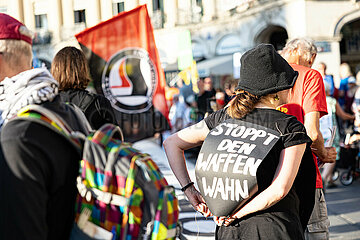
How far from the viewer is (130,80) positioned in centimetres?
532

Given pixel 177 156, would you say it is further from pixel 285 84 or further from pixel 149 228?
pixel 149 228

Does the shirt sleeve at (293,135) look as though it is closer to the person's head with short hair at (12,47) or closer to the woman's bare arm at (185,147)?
the woman's bare arm at (185,147)

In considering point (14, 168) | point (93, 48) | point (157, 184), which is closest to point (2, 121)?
point (14, 168)

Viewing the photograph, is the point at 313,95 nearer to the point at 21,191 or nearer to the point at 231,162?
the point at 231,162

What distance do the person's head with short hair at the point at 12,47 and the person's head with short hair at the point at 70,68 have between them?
1.78m

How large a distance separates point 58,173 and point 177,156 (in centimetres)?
118

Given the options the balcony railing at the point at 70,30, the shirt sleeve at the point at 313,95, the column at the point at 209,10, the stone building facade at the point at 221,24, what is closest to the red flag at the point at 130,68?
the shirt sleeve at the point at 313,95

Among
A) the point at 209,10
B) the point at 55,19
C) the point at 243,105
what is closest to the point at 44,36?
the point at 55,19

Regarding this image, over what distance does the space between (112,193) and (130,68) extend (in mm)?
3895

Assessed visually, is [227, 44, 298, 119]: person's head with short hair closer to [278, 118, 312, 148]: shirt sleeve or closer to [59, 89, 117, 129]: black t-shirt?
[278, 118, 312, 148]: shirt sleeve

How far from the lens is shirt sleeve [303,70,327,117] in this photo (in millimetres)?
2939

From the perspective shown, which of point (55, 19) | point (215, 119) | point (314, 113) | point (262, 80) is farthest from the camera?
point (55, 19)

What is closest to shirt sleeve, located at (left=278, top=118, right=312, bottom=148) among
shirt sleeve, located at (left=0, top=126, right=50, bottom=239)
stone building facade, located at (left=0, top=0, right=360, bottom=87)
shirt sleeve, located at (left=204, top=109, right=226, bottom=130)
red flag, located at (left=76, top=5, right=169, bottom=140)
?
shirt sleeve, located at (left=204, top=109, right=226, bottom=130)

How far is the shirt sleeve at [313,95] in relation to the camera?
294 centimetres
